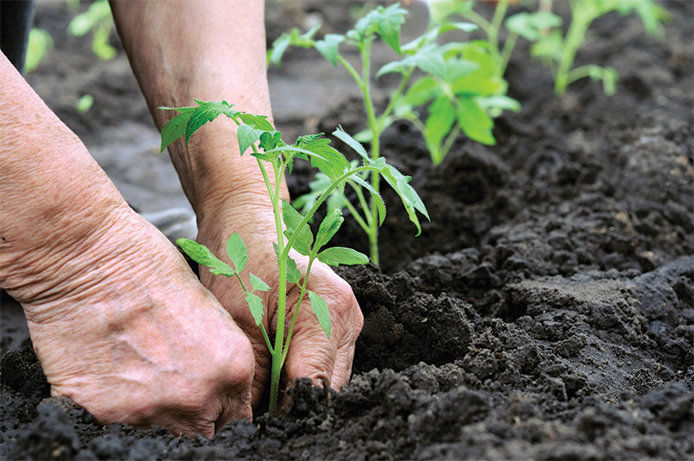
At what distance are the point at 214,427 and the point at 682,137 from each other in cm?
242

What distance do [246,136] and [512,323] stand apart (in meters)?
0.84

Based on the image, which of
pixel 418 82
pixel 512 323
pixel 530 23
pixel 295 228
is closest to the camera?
pixel 295 228

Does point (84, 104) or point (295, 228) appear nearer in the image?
point (295, 228)

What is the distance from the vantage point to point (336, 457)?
1.11 m

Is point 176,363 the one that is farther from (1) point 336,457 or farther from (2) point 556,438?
(2) point 556,438

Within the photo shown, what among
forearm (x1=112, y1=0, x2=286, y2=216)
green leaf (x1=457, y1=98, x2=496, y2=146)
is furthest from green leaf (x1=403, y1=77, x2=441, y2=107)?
forearm (x1=112, y1=0, x2=286, y2=216)

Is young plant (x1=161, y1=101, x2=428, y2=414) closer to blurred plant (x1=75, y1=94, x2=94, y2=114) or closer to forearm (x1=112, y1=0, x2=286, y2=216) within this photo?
forearm (x1=112, y1=0, x2=286, y2=216)

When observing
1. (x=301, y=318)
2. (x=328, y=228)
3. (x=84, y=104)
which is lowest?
(x=84, y=104)

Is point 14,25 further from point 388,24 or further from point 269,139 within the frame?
point 269,139

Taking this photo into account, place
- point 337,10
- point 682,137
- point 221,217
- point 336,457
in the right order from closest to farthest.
→ point 336,457, point 221,217, point 682,137, point 337,10

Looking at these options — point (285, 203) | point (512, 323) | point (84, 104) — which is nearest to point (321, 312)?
point (285, 203)

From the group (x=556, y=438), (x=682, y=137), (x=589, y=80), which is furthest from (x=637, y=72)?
(x=556, y=438)

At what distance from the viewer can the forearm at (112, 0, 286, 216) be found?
1646 millimetres

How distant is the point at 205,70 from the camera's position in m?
1.71
